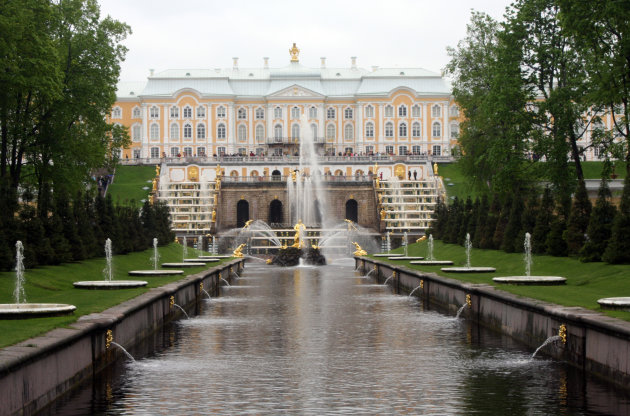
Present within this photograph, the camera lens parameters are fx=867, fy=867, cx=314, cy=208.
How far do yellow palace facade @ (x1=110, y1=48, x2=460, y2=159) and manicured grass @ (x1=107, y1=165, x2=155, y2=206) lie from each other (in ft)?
58.7

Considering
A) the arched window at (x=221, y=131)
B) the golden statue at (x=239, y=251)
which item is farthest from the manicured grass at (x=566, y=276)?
the arched window at (x=221, y=131)

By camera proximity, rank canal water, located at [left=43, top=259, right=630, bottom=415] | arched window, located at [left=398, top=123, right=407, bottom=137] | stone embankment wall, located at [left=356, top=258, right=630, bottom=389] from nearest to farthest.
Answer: canal water, located at [left=43, top=259, right=630, bottom=415] < stone embankment wall, located at [left=356, top=258, right=630, bottom=389] < arched window, located at [left=398, top=123, right=407, bottom=137]

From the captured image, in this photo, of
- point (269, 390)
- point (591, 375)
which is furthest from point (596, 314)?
point (269, 390)

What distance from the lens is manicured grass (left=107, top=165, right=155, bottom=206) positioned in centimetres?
7720

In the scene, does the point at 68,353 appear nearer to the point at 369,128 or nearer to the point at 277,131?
the point at 369,128

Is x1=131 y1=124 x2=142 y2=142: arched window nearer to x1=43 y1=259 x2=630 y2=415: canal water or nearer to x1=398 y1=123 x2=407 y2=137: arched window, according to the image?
x1=398 y1=123 x2=407 y2=137: arched window

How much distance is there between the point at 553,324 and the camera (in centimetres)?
1339

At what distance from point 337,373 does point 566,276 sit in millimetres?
11884

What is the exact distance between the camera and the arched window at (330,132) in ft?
376

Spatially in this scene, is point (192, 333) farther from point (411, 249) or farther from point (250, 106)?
point (250, 106)

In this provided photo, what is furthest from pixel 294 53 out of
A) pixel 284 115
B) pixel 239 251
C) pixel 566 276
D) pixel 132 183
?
pixel 566 276

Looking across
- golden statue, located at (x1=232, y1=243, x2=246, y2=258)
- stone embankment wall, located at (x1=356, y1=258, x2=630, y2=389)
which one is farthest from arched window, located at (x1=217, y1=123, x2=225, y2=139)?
stone embankment wall, located at (x1=356, y1=258, x2=630, y2=389)

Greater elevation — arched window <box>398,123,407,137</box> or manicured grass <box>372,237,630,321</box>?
arched window <box>398,123,407,137</box>

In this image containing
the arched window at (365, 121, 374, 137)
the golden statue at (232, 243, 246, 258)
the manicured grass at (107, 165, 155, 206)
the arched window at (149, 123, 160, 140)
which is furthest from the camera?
the arched window at (365, 121, 374, 137)
